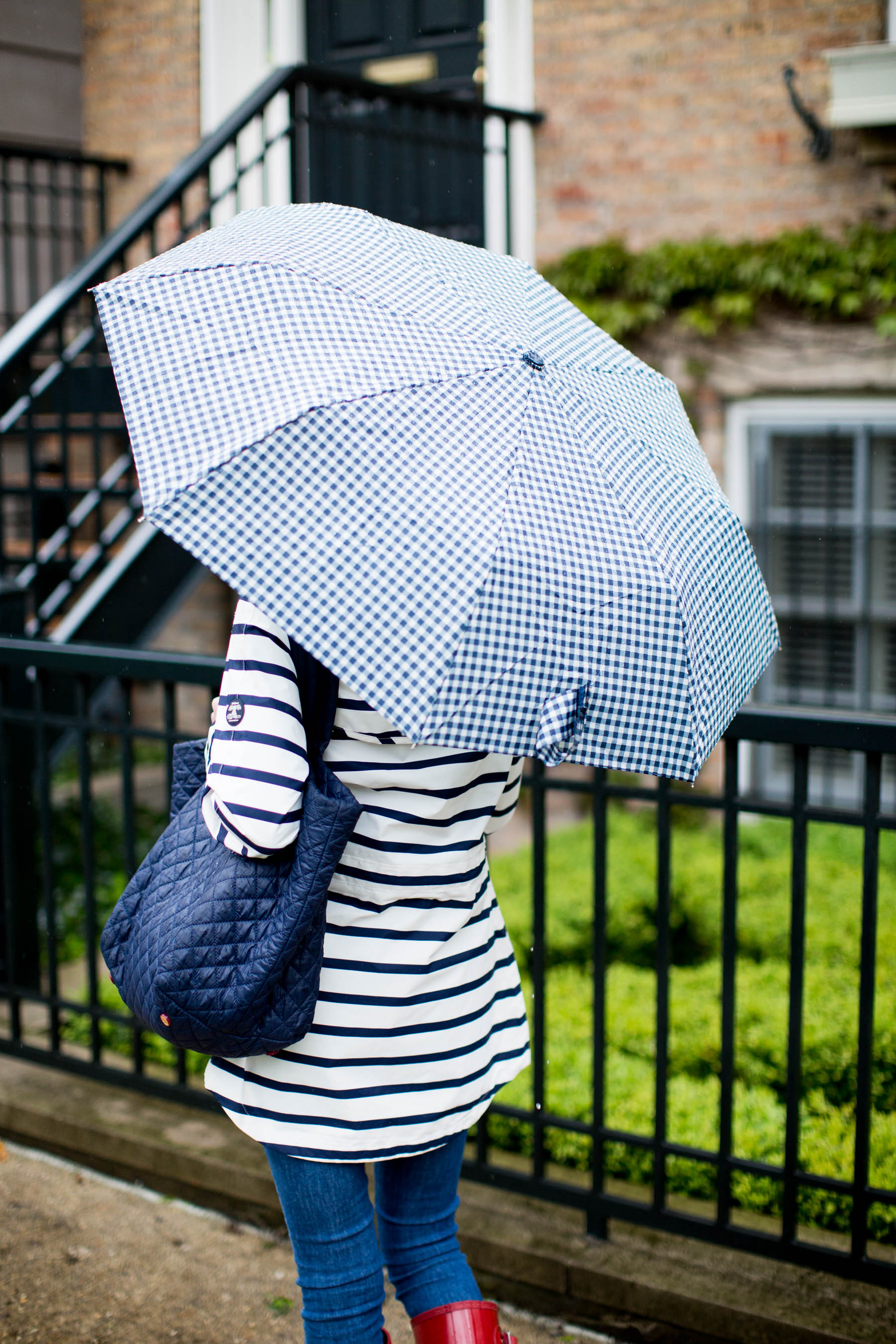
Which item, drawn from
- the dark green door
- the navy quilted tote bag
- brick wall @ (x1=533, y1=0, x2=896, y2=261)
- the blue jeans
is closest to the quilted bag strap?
the navy quilted tote bag

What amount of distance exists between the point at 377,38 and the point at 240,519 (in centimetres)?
681

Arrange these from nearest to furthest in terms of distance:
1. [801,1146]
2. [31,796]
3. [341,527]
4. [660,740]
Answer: [341,527], [660,740], [801,1146], [31,796]

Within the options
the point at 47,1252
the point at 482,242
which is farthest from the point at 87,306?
the point at 47,1252

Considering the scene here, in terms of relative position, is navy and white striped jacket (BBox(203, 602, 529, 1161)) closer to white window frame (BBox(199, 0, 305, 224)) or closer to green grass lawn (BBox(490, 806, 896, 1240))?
green grass lawn (BBox(490, 806, 896, 1240))

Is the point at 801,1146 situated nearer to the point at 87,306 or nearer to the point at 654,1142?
the point at 654,1142

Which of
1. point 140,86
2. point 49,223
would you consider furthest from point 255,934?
point 49,223

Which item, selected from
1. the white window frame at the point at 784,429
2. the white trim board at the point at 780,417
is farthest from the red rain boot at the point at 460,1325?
the white trim board at the point at 780,417

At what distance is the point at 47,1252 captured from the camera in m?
2.79

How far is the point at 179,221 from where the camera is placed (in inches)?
223

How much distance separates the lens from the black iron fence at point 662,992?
2455 mm

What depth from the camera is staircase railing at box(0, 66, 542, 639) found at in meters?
4.73

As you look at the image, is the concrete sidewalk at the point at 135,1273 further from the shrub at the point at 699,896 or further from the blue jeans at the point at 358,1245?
the shrub at the point at 699,896

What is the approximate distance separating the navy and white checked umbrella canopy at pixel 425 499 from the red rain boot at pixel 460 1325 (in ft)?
2.72

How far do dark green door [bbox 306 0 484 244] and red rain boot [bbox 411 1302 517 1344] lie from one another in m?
5.19
